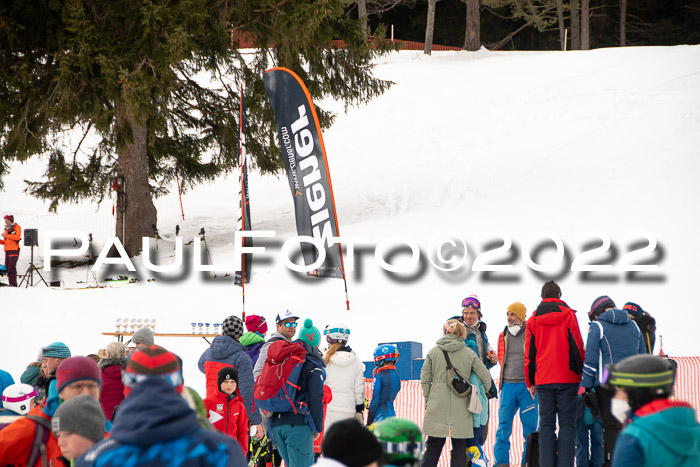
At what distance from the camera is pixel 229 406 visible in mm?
5883

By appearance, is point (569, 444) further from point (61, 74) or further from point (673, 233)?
point (61, 74)

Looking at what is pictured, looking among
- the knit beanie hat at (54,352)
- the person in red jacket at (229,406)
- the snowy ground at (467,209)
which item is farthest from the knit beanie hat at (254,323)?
the snowy ground at (467,209)

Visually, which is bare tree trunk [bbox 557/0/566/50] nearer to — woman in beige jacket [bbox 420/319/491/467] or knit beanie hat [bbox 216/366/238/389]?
woman in beige jacket [bbox 420/319/491/467]

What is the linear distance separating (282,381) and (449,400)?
60.5 inches

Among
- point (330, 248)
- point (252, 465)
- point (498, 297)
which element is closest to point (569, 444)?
point (252, 465)

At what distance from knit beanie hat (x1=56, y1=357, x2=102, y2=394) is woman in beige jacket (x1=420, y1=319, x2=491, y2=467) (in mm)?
3581

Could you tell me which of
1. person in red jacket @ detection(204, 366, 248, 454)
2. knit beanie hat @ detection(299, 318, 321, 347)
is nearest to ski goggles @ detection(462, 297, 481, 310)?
knit beanie hat @ detection(299, 318, 321, 347)

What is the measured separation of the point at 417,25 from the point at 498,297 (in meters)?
36.3

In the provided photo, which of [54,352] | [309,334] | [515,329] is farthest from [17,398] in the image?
[515,329]

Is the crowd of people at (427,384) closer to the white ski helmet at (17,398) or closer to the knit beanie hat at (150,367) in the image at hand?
the white ski helmet at (17,398)

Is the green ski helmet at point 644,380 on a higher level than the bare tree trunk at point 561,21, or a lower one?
lower

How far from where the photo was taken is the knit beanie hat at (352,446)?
8.90ft

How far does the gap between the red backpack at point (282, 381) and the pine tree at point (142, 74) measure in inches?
399

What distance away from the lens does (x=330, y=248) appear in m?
11.5
